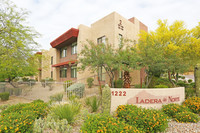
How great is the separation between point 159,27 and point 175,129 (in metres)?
13.3

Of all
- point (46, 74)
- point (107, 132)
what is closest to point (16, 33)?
point (107, 132)

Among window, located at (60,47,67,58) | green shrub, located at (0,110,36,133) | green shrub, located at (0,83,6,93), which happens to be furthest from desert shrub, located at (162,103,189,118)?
window, located at (60,47,67,58)

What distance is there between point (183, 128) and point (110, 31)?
1257 centimetres

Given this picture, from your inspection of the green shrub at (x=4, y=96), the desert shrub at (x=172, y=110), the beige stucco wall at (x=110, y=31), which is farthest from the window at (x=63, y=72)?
the desert shrub at (x=172, y=110)

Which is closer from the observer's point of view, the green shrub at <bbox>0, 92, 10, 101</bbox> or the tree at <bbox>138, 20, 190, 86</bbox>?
the tree at <bbox>138, 20, 190, 86</bbox>

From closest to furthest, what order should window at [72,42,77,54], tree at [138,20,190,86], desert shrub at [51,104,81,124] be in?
desert shrub at [51,104,81,124], tree at [138,20,190,86], window at [72,42,77,54]

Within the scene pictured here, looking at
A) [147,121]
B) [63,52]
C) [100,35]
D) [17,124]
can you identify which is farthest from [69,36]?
[147,121]

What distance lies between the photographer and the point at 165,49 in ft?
37.0

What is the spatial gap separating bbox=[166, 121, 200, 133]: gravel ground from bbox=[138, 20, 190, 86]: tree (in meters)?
4.61

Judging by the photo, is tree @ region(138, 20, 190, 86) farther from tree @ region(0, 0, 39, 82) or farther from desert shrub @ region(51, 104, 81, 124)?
tree @ region(0, 0, 39, 82)

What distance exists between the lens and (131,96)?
257 inches

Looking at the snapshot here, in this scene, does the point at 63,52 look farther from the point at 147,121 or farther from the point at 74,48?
the point at 147,121

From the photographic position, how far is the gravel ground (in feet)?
14.6

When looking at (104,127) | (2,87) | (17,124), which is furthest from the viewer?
(2,87)
